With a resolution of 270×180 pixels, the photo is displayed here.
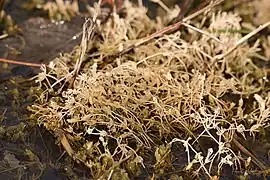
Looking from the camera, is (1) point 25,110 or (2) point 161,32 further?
(2) point 161,32

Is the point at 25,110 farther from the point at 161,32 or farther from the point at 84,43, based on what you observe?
the point at 161,32

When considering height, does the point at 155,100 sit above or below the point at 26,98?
below

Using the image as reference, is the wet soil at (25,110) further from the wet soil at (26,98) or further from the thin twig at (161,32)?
the thin twig at (161,32)

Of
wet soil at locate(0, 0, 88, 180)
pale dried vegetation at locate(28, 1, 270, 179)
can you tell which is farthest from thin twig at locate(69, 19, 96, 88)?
wet soil at locate(0, 0, 88, 180)

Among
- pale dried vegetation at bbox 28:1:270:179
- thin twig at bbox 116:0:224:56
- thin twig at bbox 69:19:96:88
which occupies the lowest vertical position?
pale dried vegetation at bbox 28:1:270:179

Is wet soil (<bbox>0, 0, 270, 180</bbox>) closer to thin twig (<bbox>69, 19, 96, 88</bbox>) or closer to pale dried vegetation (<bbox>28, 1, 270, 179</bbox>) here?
pale dried vegetation (<bbox>28, 1, 270, 179</bbox>)

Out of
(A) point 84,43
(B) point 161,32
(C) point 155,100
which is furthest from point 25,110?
(B) point 161,32

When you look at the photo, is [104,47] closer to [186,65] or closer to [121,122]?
[186,65]

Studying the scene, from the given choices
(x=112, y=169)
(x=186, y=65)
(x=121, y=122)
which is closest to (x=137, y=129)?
(x=121, y=122)

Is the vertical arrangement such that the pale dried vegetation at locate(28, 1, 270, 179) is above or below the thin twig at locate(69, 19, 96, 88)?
below
